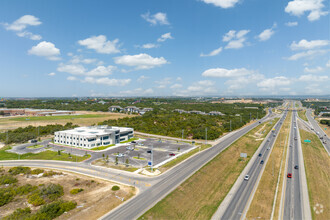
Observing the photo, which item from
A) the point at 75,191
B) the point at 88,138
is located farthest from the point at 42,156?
the point at 75,191

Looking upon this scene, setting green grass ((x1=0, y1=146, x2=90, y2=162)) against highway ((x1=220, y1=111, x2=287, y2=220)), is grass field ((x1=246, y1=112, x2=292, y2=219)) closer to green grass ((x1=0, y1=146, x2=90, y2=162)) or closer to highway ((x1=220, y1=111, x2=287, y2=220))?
highway ((x1=220, y1=111, x2=287, y2=220))

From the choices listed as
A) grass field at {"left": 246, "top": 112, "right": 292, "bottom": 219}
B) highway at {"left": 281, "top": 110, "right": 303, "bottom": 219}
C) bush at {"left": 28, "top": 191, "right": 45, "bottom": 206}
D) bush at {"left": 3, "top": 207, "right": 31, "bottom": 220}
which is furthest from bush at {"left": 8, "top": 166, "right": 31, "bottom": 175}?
highway at {"left": 281, "top": 110, "right": 303, "bottom": 219}

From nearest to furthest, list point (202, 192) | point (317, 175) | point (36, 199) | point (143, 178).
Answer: point (36, 199), point (202, 192), point (143, 178), point (317, 175)

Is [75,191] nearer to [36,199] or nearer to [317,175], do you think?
[36,199]

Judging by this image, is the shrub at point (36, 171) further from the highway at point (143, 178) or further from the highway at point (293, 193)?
the highway at point (293, 193)

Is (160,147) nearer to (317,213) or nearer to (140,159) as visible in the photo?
(140,159)

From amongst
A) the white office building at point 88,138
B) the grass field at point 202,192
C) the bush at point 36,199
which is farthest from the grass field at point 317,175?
the white office building at point 88,138

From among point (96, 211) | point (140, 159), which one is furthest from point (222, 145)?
point (96, 211)
